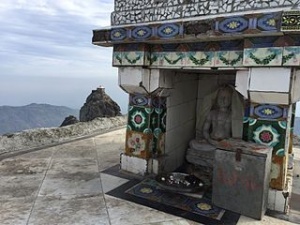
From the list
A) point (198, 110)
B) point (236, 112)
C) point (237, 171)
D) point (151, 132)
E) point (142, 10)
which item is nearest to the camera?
point (237, 171)

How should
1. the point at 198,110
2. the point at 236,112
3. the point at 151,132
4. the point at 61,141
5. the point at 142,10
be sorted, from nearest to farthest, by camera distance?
the point at 142,10 < the point at 151,132 < the point at 236,112 < the point at 198,110 < the point at 61,141

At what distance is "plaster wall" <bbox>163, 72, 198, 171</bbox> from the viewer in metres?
6.52

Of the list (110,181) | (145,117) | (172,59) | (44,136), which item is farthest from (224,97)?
(44,136)

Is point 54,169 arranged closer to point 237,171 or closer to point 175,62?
point 175,62

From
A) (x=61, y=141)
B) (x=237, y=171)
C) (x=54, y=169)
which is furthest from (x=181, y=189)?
(x=61, y=141)

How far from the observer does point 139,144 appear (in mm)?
6184

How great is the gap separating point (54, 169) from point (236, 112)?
4118 mm

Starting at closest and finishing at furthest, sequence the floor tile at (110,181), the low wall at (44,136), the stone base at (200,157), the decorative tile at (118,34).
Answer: the floor tile at (110,181) < the decorative tile at (118,34) < the stone base at (200,157) < the low wall at (44,136)

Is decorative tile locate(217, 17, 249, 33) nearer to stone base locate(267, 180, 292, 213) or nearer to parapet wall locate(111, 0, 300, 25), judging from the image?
parapet wall locate(111, 0, 300, 25)

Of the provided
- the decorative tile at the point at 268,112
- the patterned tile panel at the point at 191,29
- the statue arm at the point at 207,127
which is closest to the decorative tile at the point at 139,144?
the statue arm at the point at 207,127

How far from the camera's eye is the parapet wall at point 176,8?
14.8 feet

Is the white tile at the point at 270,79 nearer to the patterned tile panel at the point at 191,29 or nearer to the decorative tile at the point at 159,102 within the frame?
the patterned tile panel at the point at 191,29

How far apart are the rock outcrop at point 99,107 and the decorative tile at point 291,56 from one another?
1303 centimetres

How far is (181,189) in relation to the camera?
5.26 m
